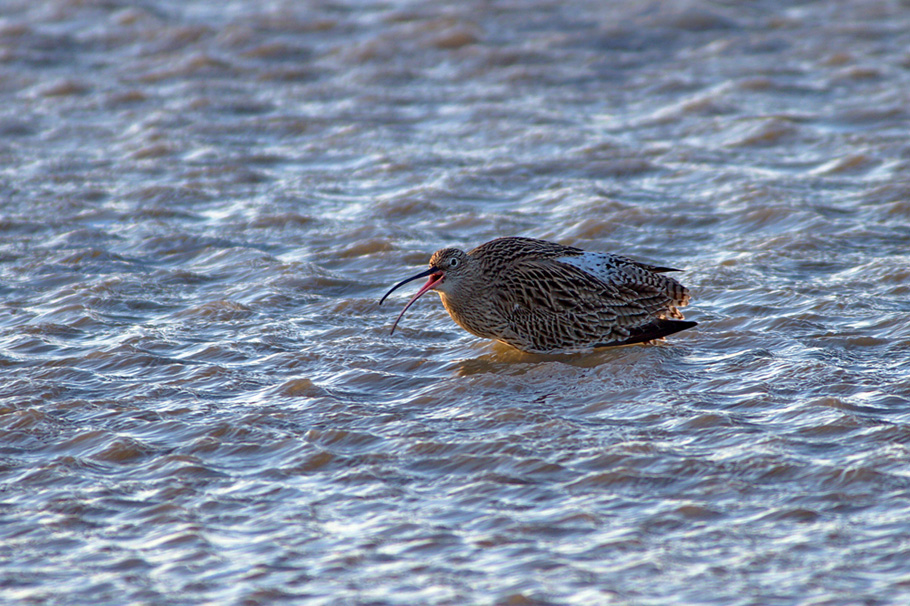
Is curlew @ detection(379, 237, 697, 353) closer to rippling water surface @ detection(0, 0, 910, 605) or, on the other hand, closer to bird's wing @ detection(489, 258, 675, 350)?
bird's wing @ detection(489, 258, 675, 350)

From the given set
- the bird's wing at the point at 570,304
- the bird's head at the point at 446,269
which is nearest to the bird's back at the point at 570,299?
the bird's wing at the point at 570,304

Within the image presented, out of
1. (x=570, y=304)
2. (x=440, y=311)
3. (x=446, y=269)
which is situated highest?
(x=446, y=269)

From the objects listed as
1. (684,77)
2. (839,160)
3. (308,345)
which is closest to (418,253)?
(308,345)

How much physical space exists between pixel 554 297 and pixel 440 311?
1158mm

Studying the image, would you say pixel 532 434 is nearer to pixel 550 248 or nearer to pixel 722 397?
pixel 722 397

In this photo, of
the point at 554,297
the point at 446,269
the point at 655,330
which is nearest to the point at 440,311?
the point at 446,269

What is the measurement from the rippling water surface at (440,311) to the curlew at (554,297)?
184 mm

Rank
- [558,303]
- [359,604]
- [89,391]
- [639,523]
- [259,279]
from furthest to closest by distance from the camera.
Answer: [259,279] < [558,303] < [89,391] < [639,523] < [359,604]

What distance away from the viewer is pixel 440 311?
7395mm

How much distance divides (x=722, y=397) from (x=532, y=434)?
103 centimetres

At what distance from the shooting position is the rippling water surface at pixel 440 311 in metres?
4.47

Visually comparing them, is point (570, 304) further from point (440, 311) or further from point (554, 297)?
point (440, 311)

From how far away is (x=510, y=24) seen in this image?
1324 centimetres

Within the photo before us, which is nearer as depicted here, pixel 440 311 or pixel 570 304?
pixel 570 304
